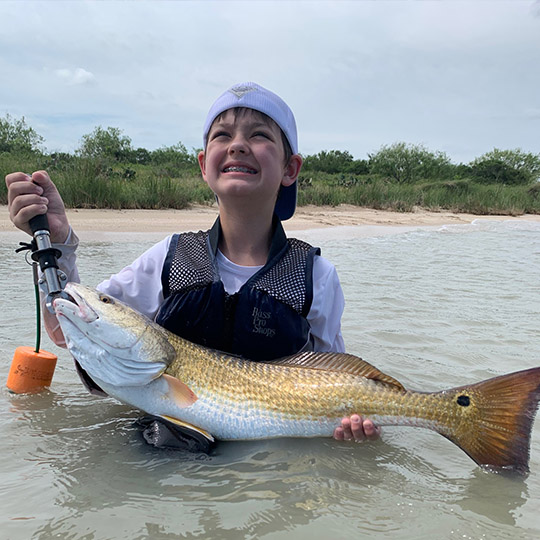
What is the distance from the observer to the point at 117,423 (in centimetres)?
299

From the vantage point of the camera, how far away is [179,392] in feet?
7.84

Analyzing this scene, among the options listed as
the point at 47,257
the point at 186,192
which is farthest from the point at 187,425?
the point at 186,192

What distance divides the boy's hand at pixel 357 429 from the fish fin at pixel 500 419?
0.35 meters

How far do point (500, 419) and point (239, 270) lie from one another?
1576mm

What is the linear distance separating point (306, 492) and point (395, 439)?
0.93 meters

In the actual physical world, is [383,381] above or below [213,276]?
below

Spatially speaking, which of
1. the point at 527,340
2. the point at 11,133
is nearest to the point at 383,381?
the point at 527,340

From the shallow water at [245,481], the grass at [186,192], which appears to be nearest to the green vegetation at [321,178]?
the grass at [186,192]

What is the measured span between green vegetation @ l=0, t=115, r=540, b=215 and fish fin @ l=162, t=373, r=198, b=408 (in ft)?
41.2

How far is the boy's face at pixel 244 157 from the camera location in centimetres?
294

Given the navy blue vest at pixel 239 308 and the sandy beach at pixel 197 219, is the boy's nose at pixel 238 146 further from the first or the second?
the sandy beach at pixel 197 219

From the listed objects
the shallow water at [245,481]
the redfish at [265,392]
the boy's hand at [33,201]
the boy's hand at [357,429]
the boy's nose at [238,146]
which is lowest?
the shallow water at [245,481]

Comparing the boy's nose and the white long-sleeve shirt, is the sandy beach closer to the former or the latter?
the white long-sleeve shirt

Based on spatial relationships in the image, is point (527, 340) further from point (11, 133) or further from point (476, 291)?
point (11, 133)
